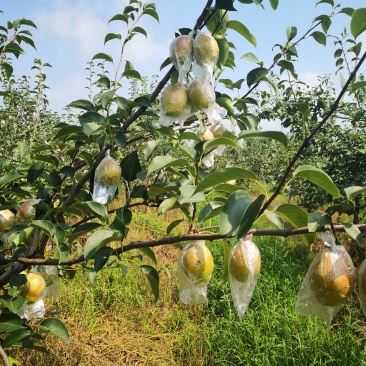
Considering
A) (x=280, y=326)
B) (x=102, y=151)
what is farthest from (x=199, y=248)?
(x=280, y=326)

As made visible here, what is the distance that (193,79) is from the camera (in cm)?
88

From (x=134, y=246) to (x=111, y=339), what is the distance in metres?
1.98

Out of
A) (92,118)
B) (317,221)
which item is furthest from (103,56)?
(317,221)

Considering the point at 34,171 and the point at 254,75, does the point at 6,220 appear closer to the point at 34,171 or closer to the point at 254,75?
the point at 34,171

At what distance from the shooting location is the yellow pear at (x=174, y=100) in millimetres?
852

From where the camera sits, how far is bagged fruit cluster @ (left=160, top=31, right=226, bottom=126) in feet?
2.71

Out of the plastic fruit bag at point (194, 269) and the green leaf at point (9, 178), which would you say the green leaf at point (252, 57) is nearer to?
the plastic fruit bag at point (194, 269)

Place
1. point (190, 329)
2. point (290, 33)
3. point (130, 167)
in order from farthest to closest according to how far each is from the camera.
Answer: point (190, 329), point (290, 33), point (130, 167)

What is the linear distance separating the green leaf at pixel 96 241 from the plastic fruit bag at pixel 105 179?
185 millimetres

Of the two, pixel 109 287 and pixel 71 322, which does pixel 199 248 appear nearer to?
pixel 71 322

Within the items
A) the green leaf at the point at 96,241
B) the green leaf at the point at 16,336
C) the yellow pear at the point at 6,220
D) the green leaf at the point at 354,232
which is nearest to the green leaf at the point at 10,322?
the green leaf at the point at 16,336

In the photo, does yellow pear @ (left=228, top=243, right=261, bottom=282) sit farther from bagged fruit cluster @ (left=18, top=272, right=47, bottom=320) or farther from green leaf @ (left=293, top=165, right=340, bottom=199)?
bagged fruit cluster @ (left=18, top=272, right=47, bottom=320)

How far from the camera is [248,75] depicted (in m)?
1.00

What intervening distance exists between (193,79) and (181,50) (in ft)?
0.25
